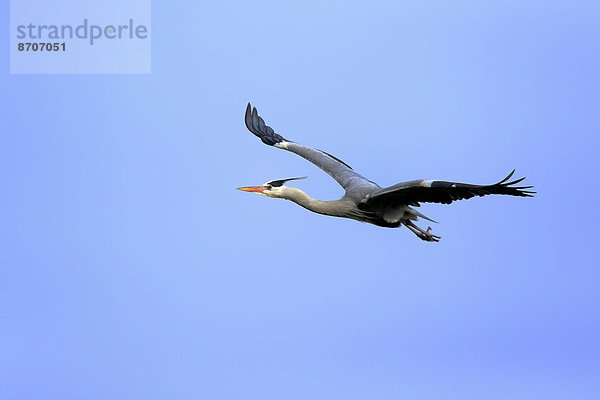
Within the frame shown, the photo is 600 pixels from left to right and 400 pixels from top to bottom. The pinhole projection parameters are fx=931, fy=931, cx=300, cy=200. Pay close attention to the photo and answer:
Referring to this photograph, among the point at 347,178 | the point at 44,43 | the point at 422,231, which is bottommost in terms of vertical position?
the point at 422,231

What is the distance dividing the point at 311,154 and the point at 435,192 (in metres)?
4.17

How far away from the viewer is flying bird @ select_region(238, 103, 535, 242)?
13469 millimetres

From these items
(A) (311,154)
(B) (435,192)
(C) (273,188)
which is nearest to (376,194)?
(B) (435,192)

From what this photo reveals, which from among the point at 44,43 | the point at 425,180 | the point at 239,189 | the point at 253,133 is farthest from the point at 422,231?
the point at 44,43

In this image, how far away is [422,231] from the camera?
50.0 ft

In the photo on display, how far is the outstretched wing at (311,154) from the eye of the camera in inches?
647

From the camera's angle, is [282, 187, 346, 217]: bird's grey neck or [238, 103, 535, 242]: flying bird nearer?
[238, 103, 535, 242]: flying bird

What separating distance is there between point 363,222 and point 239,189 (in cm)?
232

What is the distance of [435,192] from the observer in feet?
45.8

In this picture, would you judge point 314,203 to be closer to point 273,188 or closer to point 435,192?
point 273,188

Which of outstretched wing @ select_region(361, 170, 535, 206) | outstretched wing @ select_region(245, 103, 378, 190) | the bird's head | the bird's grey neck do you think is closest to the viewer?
outstretched wing @ select_region(361, 170, 535, 206)

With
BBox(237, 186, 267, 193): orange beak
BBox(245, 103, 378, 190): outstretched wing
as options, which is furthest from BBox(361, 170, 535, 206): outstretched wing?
BBox(237, 186, 267, 193): orange beak

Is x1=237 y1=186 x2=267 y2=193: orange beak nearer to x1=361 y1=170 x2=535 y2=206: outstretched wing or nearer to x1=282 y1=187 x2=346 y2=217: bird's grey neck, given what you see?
x1=282 y1=187 x2=346 y2=217: bird's grey neck

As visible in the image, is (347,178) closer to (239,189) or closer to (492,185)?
(239,189)
